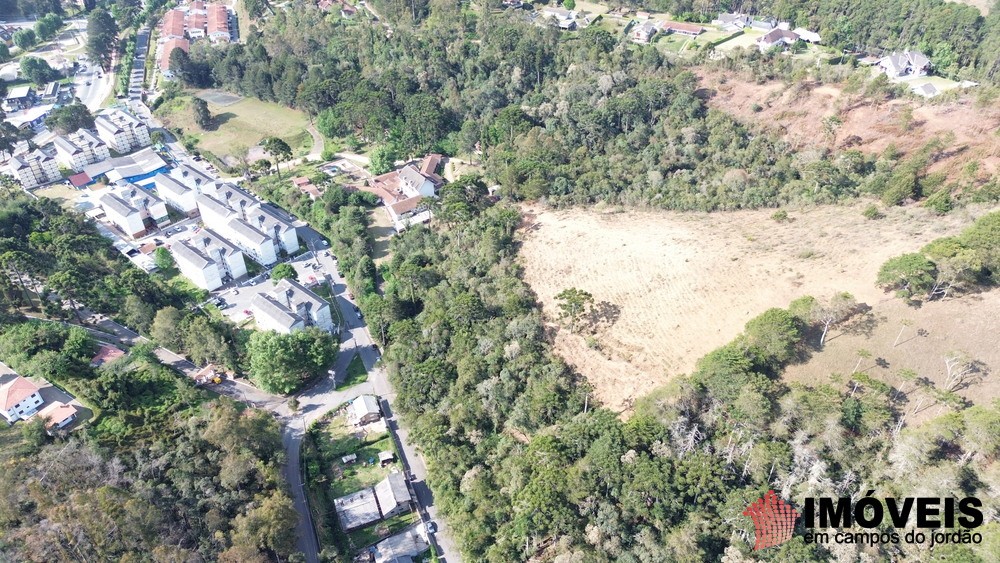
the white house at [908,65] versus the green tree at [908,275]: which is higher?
the white house at [908,65]

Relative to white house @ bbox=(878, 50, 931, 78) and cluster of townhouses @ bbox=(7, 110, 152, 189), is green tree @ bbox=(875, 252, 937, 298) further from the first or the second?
cluster of townhouses @ bbox=(7, 110, 152, 189)

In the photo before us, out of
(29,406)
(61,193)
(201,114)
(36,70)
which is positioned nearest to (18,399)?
(29,406)

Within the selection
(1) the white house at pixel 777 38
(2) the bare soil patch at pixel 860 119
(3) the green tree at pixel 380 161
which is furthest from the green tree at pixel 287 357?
(1) the white house at pixel 777 38

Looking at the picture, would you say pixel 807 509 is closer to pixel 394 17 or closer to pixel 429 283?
pixel 429 283

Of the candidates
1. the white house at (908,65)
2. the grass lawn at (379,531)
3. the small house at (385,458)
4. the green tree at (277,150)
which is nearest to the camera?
the grass lawn at (379,531)

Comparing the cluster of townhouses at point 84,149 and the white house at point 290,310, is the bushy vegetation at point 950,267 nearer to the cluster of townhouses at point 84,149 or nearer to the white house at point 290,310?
the white house at point 290,310

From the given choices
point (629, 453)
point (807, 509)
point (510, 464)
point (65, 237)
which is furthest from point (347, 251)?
point (807, 509)
